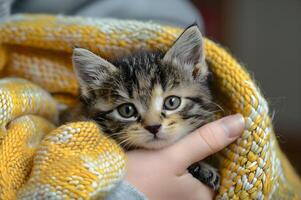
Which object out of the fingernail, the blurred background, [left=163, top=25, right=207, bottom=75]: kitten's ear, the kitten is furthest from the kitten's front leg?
the blurred background

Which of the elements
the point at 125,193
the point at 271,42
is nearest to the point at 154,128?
the point at 125,193

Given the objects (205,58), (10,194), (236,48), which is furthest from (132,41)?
(236,48)

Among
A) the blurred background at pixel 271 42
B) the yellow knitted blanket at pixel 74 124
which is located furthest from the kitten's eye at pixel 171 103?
the blurred background at pixel 271 42

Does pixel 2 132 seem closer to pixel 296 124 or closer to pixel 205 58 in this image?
pixel 205 58

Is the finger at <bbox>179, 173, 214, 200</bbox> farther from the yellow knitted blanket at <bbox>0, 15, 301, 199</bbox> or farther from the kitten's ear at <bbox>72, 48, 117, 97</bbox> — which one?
the kitten's ear at <bbox>72, 48, 117, 97</bbox>

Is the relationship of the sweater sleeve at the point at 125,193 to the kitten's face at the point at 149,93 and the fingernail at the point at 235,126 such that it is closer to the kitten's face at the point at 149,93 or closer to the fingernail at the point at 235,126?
the kitten's face at the point at 149,93

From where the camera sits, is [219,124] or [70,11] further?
[70,11]

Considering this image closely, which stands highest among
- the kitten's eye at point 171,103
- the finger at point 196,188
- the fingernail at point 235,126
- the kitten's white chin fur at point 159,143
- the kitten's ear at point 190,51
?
the kitten's ear at point 190,51
